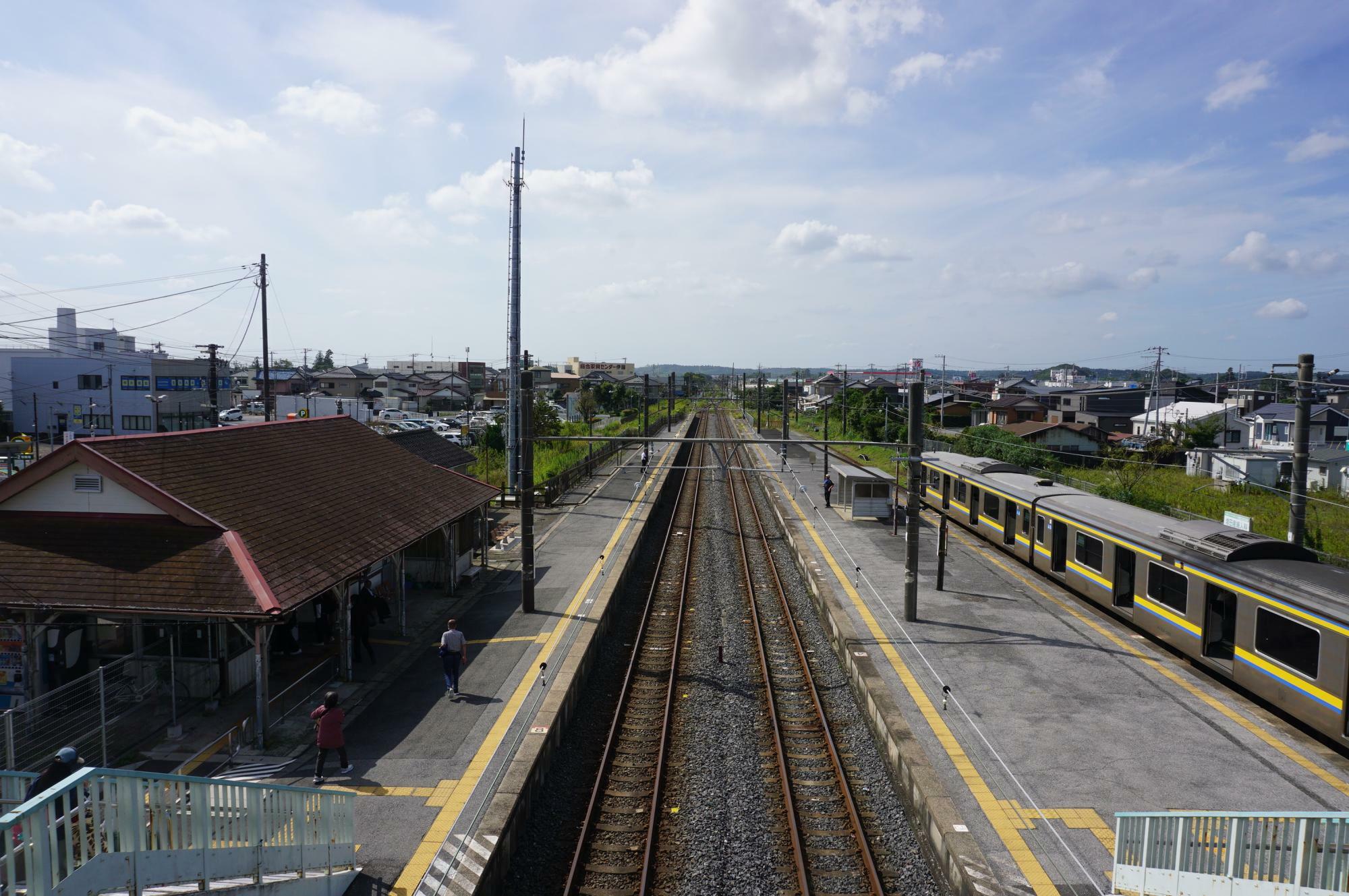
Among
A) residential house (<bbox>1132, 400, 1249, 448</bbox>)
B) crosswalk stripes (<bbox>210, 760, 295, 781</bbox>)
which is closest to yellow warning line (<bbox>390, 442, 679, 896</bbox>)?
crosswalk stripes (<bbox>210, 760, 295, 781</bbox>)

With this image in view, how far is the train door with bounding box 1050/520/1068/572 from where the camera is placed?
57.9 ft

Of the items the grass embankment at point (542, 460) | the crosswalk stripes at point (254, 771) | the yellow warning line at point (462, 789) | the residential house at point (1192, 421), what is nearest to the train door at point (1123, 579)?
the yellow warning line at point (462, 789)

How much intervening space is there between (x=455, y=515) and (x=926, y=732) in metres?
10.3

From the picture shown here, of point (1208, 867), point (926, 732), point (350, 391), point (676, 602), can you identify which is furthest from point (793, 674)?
point (350, 391)

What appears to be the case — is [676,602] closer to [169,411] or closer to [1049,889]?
[1049,889]

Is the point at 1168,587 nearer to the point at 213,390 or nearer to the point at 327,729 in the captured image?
the point at 327,729

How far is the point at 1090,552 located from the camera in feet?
53.4

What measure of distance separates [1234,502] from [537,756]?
28.6 meters

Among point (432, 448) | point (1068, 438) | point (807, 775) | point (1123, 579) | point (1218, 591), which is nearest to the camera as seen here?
point (807, 775)

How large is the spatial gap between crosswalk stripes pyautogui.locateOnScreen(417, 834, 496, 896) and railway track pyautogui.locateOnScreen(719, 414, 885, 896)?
314 centimetres

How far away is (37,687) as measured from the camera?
10477 mm

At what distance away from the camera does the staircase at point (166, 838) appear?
3.90 metres

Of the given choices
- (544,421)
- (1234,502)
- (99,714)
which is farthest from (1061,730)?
(544,421)

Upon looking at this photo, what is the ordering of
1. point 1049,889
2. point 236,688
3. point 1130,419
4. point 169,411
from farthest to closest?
1. point 1130,419
2. point 169,411
3. point 236,688
4. point 1049,889
